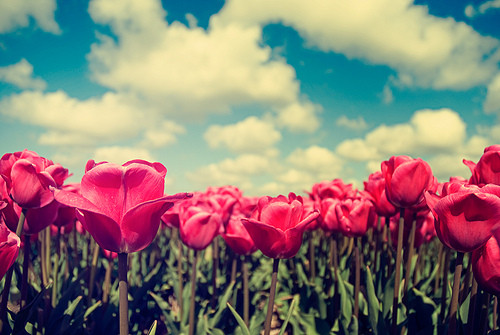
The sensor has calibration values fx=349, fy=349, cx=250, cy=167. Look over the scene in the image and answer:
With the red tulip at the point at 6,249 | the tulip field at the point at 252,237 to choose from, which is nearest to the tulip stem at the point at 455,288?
the tulip field at the point at 252,237

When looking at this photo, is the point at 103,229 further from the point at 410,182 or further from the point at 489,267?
the point at 410,182

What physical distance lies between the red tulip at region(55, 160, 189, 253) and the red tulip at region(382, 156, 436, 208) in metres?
1.67

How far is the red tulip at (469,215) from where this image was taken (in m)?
1.65

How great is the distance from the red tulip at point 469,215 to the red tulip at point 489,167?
0.64 meters

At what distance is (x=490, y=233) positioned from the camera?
1.68 metres

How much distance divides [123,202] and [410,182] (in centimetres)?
194

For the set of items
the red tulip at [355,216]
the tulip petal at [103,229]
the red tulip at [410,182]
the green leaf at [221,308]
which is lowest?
the green leaf at [221,308]

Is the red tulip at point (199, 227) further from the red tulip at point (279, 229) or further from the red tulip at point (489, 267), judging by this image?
the red tulip at point (489, 267)

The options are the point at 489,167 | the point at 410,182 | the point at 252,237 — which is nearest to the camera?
the point at 252,237

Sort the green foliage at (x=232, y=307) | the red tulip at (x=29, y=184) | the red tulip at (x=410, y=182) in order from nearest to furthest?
the red tulip at (x=29, y=184), the red tulip at (x=410, y=182), the green foliage at (x=232, y=307)

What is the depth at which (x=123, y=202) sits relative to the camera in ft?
4.90

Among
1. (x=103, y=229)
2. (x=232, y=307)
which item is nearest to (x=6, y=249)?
(x=103, y=229)

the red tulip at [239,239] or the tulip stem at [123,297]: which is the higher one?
the red tulip at [239,239]

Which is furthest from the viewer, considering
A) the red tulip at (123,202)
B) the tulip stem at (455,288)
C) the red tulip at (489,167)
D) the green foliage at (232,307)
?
the green foliage at (232,307)
